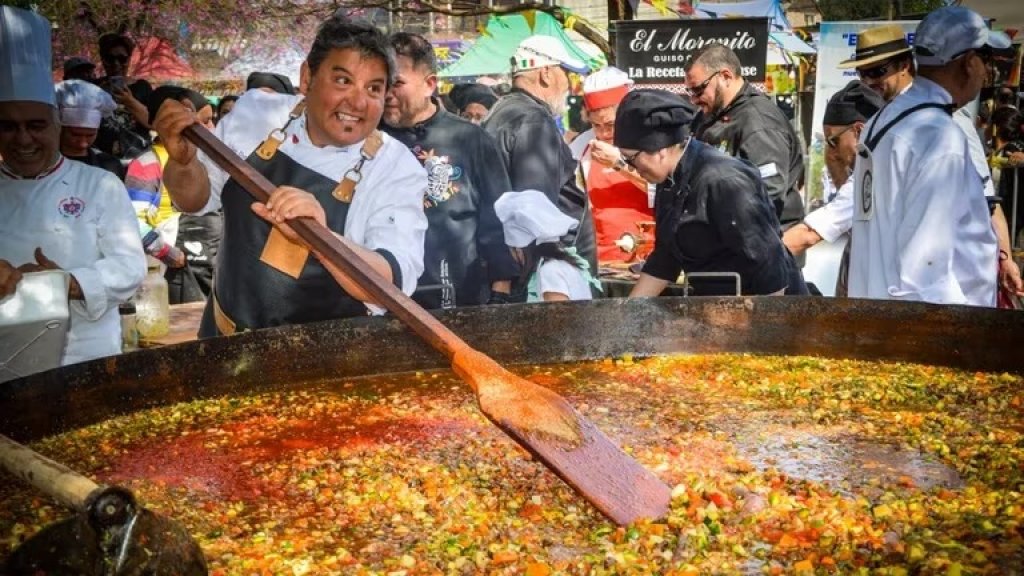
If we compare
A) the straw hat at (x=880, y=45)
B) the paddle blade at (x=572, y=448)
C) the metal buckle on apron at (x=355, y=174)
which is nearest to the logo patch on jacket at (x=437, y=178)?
the metal buckle on apron at (x=355, y=174)

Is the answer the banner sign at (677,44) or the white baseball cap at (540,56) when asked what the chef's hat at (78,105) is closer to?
the white baseball cap at (540,56)

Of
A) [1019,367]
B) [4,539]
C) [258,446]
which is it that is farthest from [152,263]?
[1019,367]

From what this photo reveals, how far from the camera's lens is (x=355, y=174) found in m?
3.98

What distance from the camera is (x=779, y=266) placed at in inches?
181

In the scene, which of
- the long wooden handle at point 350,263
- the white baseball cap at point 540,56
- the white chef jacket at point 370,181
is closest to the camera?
the long wooden handle at point 350,263

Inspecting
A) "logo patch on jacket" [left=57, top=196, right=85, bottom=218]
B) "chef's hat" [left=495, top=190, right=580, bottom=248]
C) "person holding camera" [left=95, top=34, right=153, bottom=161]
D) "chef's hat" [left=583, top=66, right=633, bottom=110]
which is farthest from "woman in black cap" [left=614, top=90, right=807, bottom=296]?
"person holding camera" [left=95, top=34, right=153, bottom=161]

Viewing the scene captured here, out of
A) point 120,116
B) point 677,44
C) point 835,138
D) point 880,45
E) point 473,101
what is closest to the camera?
point 880,45

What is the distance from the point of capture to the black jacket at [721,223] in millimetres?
4480

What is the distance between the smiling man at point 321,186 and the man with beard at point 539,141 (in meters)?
1.83

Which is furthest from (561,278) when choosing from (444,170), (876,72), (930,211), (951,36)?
(951,36)

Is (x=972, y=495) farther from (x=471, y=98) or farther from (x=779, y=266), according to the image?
(x=471, y=98)

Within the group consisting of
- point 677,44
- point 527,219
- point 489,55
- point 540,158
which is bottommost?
point 527,219

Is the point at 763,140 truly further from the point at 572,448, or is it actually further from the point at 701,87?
the point at 572,448

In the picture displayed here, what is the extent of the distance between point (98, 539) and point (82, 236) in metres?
2.42
